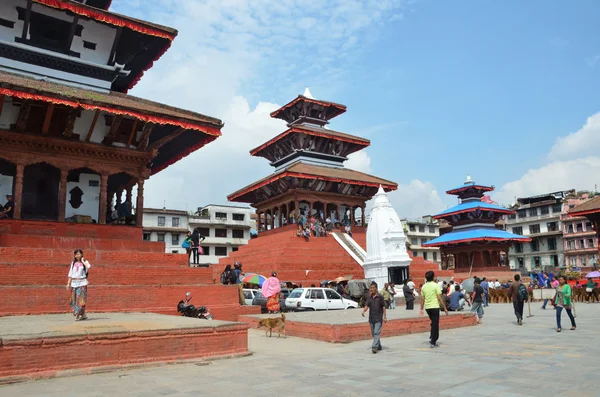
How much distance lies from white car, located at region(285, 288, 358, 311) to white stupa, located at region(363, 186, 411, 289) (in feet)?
16.5

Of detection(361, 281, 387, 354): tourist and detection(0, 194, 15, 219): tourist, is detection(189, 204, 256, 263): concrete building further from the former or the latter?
detection(361, 281, 387, 354): tourist

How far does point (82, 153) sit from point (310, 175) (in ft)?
60.4

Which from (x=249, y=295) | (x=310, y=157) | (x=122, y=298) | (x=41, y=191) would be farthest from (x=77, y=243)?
(x=310, y=157)

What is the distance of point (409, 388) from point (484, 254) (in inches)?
1681

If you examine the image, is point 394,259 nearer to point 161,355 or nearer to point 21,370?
point 161,355

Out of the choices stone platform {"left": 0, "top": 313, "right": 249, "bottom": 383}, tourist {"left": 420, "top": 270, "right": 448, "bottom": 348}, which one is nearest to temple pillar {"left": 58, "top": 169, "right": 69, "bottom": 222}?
stone platform {"left": 0, "top": 313, "right": 249, "bottom": 383}

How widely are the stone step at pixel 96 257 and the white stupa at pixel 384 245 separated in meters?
11.3

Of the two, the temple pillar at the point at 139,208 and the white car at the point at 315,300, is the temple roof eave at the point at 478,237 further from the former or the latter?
the temple pillar at the point at 139,208

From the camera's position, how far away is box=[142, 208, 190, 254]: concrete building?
5769 cm

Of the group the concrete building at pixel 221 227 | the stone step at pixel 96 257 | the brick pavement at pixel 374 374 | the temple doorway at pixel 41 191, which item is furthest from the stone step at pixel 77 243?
the concrete building at pixel 221 227

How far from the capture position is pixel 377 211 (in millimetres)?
24234

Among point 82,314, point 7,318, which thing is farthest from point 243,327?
point 7,318

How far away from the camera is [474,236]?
144ft

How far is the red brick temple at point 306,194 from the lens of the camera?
26.7 metres
